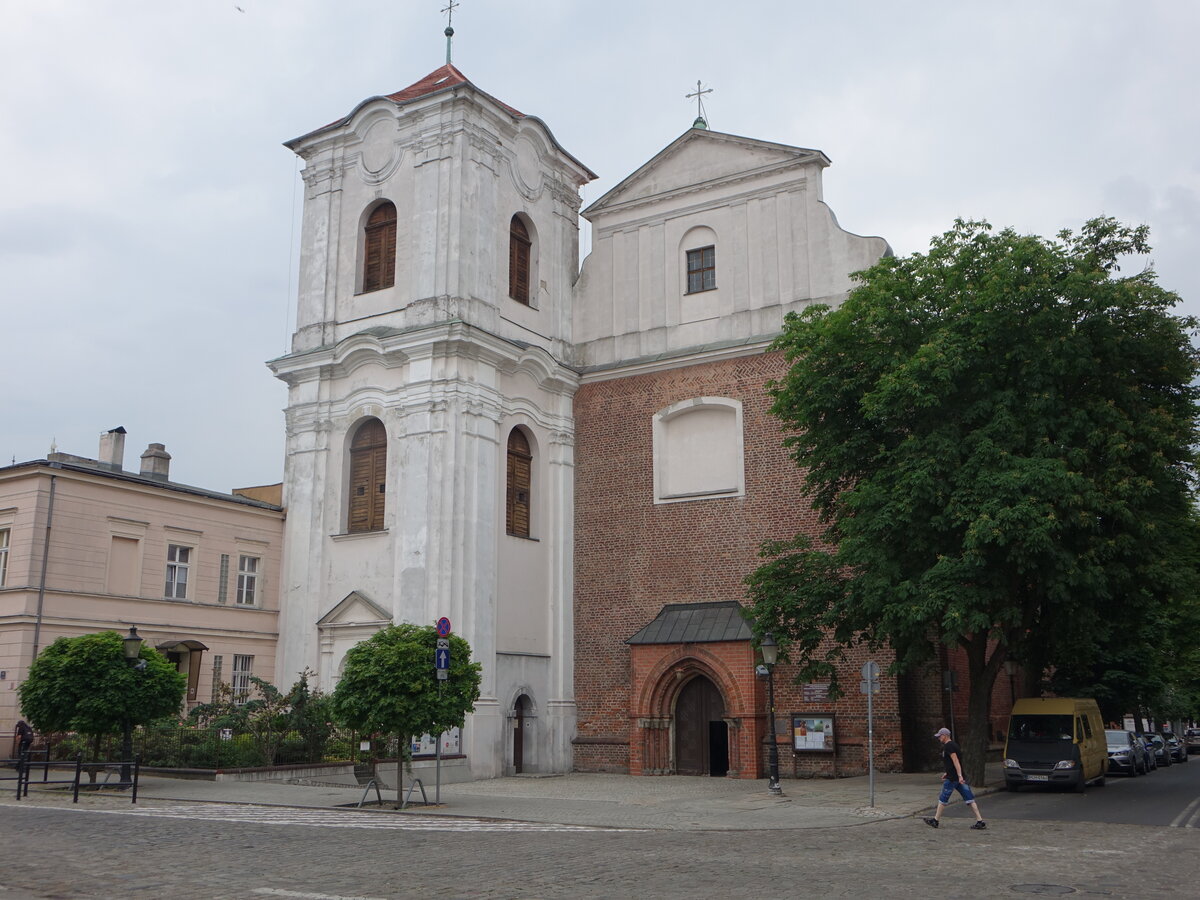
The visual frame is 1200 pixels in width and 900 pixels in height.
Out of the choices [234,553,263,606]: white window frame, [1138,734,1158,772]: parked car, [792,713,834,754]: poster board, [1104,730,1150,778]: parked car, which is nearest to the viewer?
[792,713,834,754]: poster board

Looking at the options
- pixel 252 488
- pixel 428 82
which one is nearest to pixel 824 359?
pixel 428 82

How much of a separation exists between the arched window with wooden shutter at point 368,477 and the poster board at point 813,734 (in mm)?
11169

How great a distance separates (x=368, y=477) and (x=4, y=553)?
841cm

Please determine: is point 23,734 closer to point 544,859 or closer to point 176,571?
point 176,571

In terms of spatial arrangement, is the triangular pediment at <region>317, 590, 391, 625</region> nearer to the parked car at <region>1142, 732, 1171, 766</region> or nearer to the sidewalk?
the sidewalk

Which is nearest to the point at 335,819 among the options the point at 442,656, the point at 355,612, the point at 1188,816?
the point at 442,656

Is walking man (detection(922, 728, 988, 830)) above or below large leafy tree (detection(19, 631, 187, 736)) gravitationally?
below

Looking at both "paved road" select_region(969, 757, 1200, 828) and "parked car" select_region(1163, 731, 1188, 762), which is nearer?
"paved road" select_region(969, 757, 1200, 828)

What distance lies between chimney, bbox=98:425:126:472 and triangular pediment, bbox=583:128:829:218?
14.8 metres

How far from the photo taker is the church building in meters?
26.8

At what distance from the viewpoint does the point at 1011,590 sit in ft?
67.8

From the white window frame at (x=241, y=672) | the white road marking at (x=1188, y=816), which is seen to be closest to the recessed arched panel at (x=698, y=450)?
the white window frame at (x=241, y=672)

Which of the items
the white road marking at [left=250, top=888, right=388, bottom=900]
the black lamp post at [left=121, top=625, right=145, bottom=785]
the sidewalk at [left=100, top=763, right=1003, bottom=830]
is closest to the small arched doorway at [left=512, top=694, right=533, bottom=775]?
the sidewalk at [left=100, top=763, right=1003, bottom=830]

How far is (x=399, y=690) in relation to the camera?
18.2 meters
